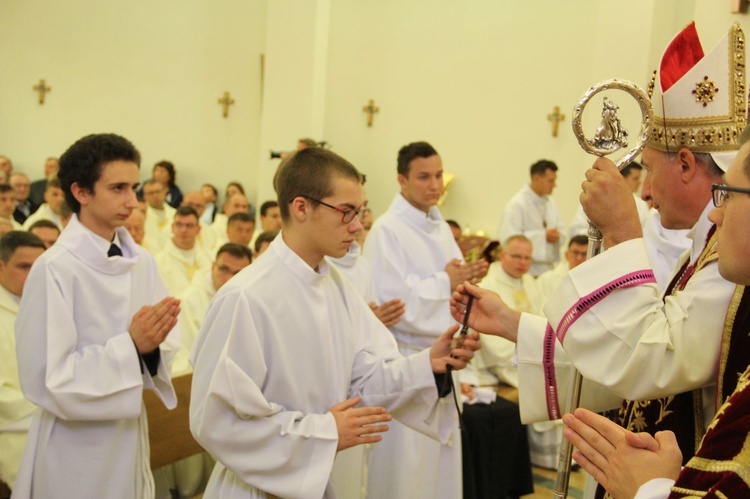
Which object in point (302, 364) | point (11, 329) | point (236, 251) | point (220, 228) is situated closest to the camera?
point (302, 364)

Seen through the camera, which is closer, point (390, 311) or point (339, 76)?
point (390, 311)

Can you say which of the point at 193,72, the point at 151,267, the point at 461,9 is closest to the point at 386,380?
the point at 151,267

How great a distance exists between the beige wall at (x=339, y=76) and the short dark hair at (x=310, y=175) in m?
6.90

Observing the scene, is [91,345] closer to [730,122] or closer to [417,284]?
[417,284]

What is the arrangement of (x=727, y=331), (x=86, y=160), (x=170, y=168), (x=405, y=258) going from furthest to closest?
(x=170, y=168), (x=405, y=258), (x=86, y=160), (x=727, y=331)

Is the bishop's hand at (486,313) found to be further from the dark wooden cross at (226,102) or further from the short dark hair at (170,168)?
the dark wooden cross at (226,102)

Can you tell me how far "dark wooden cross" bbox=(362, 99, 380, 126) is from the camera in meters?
12.8

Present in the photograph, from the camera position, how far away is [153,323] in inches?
132

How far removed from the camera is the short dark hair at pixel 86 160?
11.6 ft

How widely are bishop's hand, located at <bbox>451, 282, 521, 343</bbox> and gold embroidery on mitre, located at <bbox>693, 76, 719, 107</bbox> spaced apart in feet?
3.16

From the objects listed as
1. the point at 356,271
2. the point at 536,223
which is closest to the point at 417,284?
the point at 356,271

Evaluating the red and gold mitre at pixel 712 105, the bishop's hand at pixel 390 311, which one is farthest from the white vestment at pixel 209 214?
the red and gold mitre at pixel 712 105

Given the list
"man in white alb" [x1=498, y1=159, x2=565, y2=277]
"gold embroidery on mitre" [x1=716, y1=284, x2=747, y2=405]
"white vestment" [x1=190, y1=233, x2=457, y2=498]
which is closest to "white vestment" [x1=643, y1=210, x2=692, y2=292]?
"white vestment" [x1=190, y1=233, x2=457, y2=498]

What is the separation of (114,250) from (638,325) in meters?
2.42
